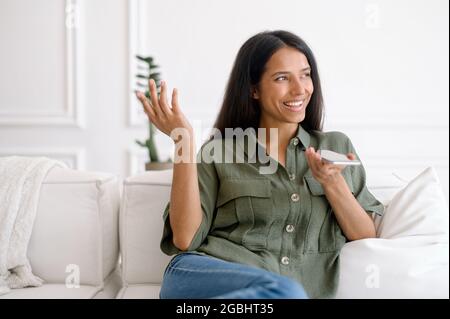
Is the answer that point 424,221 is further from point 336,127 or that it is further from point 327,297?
point 336,127

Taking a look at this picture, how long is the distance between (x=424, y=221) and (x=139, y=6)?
2.03 m

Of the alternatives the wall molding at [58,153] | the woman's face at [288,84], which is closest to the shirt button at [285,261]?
the woman's face at [288,84]

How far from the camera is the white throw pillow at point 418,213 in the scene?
1.31m

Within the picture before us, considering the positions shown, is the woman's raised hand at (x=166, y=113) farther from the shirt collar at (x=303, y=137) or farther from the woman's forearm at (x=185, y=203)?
the shirt collar at (x=303, y=137)

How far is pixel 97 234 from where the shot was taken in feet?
4.88

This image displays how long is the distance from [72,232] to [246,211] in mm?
480

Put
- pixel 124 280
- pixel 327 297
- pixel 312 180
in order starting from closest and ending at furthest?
pixel 327 297 → pixel 312 180 → pixel 124 280

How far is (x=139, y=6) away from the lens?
2879 millimetres

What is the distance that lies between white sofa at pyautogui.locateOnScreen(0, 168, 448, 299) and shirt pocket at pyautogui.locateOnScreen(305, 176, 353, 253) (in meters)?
0.19

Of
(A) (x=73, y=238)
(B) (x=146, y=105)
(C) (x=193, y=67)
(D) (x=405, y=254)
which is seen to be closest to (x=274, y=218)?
(D) (x=405, y=254)

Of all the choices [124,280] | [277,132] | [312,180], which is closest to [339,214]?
[312,180]

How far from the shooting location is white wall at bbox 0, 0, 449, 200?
114 inches

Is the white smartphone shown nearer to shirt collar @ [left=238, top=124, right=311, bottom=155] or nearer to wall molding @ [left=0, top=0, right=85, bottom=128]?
shirt collar @ [left=238, top=124, right=311, bottom=155]

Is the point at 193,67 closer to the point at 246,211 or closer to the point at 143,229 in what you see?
the point at 143,229
